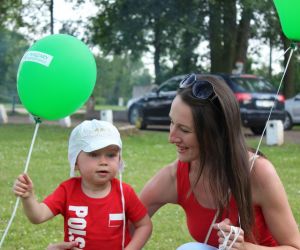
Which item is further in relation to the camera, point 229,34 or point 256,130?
point 229,34

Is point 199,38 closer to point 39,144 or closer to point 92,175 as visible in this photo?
point 39,144

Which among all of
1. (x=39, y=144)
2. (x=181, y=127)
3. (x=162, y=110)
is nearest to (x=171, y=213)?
(x=181, y=127)

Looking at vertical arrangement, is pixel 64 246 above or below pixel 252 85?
below

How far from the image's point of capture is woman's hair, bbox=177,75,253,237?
2.34 meters

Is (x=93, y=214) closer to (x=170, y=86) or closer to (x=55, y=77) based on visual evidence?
(x=55, y=77)

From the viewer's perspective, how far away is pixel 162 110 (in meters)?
13.6

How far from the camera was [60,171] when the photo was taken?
7.48m

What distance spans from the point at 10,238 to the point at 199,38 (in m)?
14.7

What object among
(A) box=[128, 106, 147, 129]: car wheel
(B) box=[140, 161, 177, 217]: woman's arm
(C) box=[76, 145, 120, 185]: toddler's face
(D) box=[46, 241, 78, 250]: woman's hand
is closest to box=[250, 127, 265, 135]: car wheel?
(A) box=[128, 106, 147, 129]: car wheel

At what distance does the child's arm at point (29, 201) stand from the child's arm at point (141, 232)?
0.39 metres

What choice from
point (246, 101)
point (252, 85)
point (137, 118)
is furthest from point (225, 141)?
point (137, 118)

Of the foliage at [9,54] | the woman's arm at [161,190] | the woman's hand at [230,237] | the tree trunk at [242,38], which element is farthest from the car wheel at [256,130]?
the foliage at [9,54]

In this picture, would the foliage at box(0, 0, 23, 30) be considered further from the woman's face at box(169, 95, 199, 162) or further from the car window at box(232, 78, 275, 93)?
the woman's face at box(169, 95, 199, 162)

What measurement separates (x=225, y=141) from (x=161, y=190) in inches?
19.5
